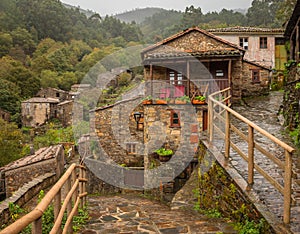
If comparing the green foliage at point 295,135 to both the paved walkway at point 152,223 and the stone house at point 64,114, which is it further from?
the stone house at point 64,114

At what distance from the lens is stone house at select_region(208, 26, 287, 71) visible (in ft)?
80.9

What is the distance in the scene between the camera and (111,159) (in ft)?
55.5

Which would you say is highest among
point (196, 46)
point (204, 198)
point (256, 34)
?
point (256, 34)

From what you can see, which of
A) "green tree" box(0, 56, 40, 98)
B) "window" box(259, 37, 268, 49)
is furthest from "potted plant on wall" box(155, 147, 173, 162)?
→ "green tree" box(0, 56, 40, 98)

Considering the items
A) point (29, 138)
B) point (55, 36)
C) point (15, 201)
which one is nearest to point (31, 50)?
point (55, 36)

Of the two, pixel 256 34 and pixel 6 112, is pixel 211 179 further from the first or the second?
pixel 6 112

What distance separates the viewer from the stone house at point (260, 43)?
2466 centimetres

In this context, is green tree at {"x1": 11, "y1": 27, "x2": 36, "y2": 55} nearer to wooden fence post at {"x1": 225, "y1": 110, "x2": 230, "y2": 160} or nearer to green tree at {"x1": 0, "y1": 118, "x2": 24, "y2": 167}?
green tree at {"x1": 0, "y1": 118, "x2": 24, "y2": 167}

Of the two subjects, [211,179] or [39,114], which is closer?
[211,179]

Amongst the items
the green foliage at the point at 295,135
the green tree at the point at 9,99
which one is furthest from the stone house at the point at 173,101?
the green tree at the point at 9,99

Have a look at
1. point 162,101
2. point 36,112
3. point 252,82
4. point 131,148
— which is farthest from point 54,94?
point 162,101

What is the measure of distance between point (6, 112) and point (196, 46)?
35.7 m

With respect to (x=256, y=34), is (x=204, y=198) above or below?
below

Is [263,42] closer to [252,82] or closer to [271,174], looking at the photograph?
[252,82]
